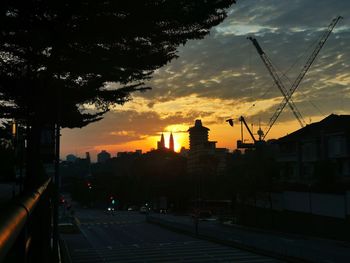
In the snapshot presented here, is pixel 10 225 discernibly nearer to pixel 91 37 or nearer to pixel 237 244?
pixel 91 37

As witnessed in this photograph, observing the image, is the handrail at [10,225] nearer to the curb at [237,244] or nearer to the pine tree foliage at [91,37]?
the pine tree foliage at [91,37]

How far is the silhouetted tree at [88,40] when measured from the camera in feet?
35.6

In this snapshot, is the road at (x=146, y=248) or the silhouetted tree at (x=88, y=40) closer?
the silhouetted tree at (x=88, y=40)

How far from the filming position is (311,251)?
41.5m

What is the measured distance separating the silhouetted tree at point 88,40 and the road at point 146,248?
28.9 metres

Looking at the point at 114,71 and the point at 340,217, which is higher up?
the point at 114,71

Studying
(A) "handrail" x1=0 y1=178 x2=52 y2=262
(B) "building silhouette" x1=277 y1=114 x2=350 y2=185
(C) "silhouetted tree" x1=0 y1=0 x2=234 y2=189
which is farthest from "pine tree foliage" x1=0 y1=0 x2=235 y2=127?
(B) "building silhouette" x1=277 y1=114 x2=350 y2=185

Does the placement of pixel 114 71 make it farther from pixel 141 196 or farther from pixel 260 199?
Result: pixel 141 196

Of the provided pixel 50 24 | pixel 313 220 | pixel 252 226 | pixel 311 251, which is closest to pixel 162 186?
pixel 252 226

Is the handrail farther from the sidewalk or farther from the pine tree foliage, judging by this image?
the sidewalk

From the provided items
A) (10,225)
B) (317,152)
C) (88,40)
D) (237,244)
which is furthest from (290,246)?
(10,225)

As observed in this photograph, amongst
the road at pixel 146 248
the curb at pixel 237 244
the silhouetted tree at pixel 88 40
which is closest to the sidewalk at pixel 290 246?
the curb at pixel 237 244

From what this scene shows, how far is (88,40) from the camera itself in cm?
1206

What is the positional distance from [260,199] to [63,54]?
60.4 meters
